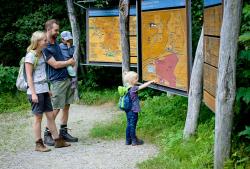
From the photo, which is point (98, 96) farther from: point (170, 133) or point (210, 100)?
point (210, 100)

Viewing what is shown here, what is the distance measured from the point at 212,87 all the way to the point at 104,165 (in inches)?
69.3

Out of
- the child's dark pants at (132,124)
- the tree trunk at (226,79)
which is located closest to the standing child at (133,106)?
the child's dark pants at (132,124)

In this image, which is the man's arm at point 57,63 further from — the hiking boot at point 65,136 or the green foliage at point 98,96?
the green foliage at point 98,96

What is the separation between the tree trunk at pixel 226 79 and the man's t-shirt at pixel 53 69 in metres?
3.10

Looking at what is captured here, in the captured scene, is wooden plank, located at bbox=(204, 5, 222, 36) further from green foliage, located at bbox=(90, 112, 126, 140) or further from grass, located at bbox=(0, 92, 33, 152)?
grass, located at bbox=(0, 92, 33, 152)

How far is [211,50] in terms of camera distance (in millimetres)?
5719

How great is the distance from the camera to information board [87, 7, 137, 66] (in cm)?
1170

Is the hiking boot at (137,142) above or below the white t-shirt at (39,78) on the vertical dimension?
below

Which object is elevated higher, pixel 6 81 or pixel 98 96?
pixel 6 81

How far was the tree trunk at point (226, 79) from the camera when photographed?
15.6 feet

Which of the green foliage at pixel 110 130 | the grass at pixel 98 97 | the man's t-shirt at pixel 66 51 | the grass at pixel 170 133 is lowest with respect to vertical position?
the grass at pixel 98 97

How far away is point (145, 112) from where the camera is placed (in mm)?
9156

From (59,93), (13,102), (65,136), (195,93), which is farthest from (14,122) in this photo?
(195,93)

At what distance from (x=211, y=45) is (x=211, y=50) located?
2.4 inches
